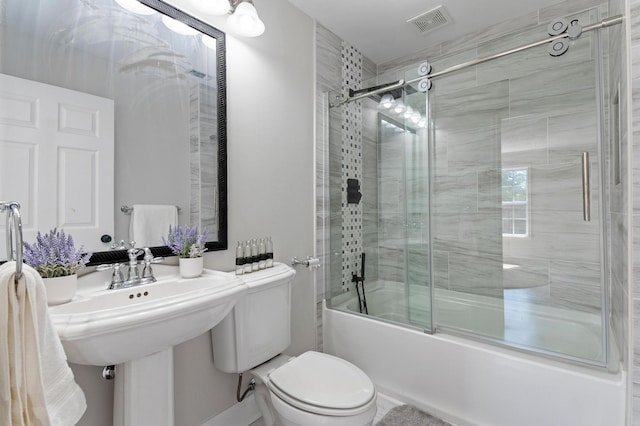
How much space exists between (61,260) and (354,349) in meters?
1.64

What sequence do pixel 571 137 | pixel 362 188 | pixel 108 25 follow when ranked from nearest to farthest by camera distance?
pixel 108 25 < pixel 571 137 < pixel 362 188

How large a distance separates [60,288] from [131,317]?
0.99 feet

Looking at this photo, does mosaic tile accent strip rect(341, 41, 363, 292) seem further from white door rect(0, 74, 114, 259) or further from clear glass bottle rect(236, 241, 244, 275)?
white door rect(0, 74, 114, 259)

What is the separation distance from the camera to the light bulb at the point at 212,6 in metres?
1.36

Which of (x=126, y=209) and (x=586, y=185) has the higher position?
(x=586, y=185)

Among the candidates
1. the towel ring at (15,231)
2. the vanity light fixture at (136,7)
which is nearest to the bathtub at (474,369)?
the towel ring at (15,231)

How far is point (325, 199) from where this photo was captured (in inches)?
84.7

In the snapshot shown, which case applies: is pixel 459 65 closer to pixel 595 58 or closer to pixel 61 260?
pixel 595 58

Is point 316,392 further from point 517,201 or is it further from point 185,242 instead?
point 517,201

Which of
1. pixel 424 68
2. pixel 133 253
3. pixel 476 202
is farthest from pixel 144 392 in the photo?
pixel 476 202

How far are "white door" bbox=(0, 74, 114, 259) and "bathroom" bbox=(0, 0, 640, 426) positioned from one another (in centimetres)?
51

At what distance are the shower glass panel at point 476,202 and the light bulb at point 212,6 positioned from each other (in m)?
0.95

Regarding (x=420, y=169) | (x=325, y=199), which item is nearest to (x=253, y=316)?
(x=325, y=199)

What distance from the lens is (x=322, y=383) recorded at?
1306 mm
